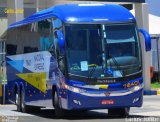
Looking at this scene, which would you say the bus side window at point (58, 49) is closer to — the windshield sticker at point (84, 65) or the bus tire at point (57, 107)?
the windshield sticker at point (84, 65)

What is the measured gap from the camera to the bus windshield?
16.5m

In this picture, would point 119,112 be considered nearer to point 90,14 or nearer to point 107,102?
point 107,102

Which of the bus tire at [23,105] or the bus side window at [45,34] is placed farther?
the bus tire at [23,105]

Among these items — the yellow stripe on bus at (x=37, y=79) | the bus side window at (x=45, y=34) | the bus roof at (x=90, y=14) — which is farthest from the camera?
the yellow stripe on bus at (x=37, y=79)

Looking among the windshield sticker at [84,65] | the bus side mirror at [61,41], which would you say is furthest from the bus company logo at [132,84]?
the bus side mirror at [61,41]

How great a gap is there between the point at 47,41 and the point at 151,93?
52.1 ft

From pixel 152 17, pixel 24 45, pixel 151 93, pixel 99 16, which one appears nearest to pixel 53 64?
pixel 99 16

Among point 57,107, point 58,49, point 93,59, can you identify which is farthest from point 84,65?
point 57,107

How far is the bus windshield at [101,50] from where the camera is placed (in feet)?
54.2

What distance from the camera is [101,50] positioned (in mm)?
16750

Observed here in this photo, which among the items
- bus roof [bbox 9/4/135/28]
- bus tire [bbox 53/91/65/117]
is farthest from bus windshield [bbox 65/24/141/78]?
bus tire [bbox 53/91/65/117]

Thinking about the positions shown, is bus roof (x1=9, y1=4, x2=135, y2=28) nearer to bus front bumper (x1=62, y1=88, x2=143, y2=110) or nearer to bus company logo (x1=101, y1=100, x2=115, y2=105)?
bus front bumper (x1=62, y1=88, x2=143, y2=110)

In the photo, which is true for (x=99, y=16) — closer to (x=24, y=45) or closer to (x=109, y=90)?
(x=109, y=90)

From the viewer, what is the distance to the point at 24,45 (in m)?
21.2
